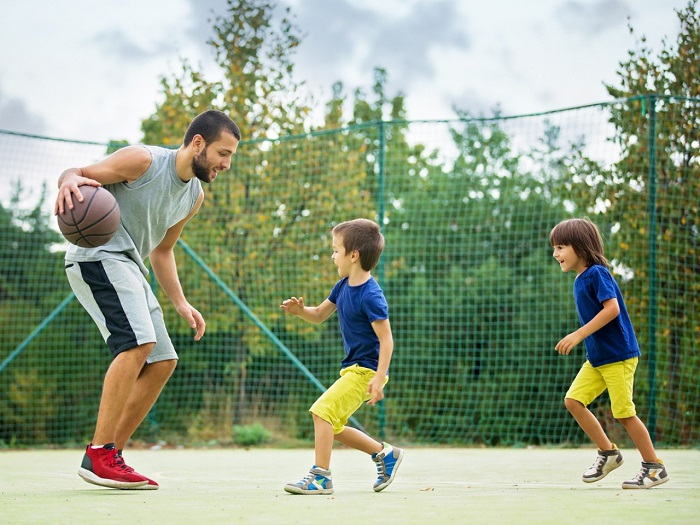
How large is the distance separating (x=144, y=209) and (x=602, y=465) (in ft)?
7.06

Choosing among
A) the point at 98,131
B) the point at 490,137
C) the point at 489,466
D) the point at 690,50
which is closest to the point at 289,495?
the point at 489,466

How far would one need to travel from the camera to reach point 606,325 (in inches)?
155

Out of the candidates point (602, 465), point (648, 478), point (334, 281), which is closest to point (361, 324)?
point (602, 465)

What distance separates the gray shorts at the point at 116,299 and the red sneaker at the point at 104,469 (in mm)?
375

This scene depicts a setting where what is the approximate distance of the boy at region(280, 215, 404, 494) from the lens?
3.51 metres

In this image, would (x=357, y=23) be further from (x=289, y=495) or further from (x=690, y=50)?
(x=289, y=495)

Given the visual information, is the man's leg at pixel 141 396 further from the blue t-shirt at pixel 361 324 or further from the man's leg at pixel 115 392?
the blue t-shirt at pixel 361 324

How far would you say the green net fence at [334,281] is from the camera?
7.84m

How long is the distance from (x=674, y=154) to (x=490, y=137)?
2879mm

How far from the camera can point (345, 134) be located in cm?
899

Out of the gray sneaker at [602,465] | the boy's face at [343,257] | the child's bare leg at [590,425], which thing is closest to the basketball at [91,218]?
the boy's face at [343,257]

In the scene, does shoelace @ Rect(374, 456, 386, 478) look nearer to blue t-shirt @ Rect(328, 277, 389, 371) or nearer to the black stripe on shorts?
blue t-shirt @ Rect(328, 277, 389, 371)

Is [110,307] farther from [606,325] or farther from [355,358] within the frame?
[606,325]

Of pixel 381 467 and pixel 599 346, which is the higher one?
pixel 599 346
